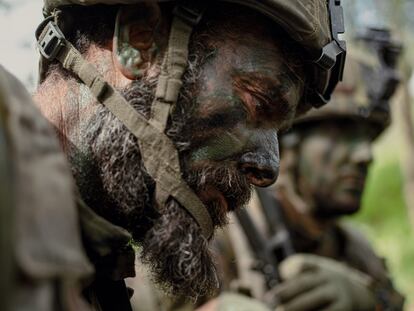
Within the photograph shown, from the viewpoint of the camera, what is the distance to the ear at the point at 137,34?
2977 millimetres

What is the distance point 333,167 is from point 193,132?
449cm

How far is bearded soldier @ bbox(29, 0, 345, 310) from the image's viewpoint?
2838 millimetres

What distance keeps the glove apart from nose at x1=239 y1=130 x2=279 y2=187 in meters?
3.36

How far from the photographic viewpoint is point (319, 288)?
643cm

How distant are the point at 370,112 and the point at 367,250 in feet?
3.55

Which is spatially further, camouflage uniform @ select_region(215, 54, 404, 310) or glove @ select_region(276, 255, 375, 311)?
camouflage uniform @ select_region(215, 54, 404, 310)

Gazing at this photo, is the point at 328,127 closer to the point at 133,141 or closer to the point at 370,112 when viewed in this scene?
the point at 370,112

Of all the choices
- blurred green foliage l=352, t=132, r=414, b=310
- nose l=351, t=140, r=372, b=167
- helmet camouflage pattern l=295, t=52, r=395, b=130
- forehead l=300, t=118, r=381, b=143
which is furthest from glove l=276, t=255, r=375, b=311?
blurred green foliage l=352, t=132, r=414, b=310

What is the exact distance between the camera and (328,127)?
24.6 ft

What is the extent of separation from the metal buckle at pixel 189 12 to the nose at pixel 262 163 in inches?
15.8

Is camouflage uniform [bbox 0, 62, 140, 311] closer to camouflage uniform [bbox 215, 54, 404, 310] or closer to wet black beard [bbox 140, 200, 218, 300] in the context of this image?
wet black beard [bbox 140, 200, 218, 300]

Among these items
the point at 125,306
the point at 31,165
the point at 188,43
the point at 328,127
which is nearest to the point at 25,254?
the point at 31,165

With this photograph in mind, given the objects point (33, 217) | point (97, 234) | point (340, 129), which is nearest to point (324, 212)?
point (340, 129)

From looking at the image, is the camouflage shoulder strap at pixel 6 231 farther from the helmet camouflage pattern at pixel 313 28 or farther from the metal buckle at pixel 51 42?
the metal buckle at pixel 51 42
